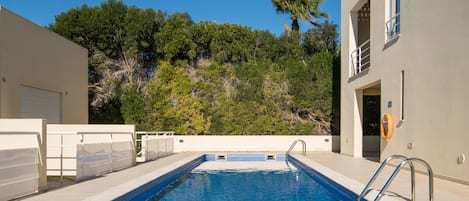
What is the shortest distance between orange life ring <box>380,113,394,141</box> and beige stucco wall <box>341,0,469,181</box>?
150 millimetres

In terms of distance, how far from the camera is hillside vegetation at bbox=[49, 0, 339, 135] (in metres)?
19.0

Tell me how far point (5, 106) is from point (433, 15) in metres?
9.97

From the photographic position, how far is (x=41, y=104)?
13.1m

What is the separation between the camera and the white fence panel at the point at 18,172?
553 cm

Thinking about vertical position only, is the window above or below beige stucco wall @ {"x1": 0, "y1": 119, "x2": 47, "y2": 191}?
above

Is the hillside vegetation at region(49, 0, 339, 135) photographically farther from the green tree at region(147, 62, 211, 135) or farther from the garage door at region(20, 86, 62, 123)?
the garage door at region(20, 86, 62, 123)

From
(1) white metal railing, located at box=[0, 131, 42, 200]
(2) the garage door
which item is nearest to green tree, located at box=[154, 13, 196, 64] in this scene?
(2) the garage door

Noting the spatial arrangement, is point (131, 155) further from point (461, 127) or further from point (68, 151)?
point (461, 127)

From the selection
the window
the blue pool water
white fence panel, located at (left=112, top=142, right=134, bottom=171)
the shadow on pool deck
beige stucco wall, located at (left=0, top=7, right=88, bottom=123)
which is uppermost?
the window

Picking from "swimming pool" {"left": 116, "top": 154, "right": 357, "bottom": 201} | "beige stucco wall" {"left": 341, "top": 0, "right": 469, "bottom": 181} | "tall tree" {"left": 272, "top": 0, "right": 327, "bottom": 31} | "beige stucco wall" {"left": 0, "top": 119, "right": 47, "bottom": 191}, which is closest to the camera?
"beige stucco wall" {"left": 0, "top": 119, "right": 47, "bottom": 191}

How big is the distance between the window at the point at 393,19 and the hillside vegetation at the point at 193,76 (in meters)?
8.06

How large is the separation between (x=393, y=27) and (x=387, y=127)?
2.50 meters

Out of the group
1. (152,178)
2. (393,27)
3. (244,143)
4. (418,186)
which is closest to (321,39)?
(244,143)

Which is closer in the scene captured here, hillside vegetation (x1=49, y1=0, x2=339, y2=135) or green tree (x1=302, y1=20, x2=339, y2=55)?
hillside vegetation (x1=49, y1=0, x2=339, y2=135)
